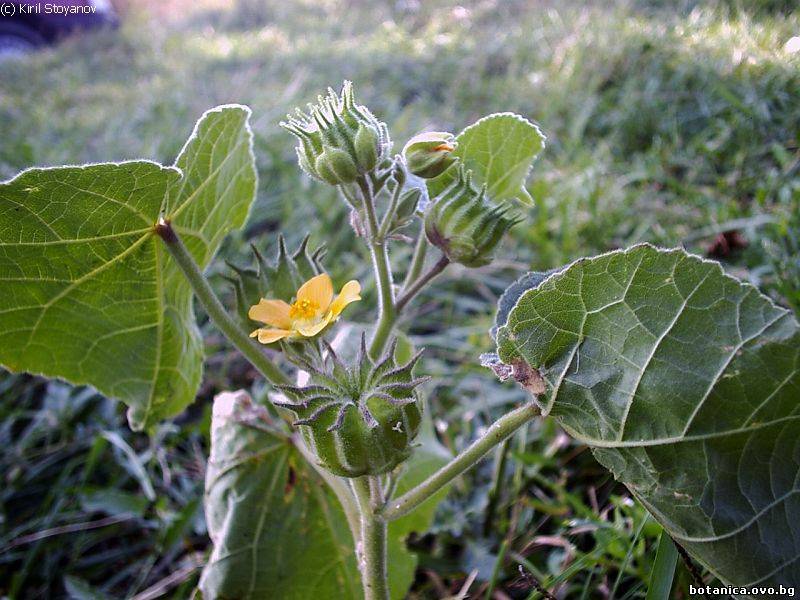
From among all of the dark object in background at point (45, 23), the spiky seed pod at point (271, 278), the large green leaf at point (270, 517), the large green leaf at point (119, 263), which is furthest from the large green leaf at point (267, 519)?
the dark object in background at point (45, 23)

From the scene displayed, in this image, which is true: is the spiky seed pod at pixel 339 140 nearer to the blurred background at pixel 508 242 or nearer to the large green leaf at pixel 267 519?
the large green leaf at pixel 267 519

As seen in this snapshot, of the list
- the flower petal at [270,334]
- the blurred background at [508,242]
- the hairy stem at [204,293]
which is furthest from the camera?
the blurred background at [508,242]

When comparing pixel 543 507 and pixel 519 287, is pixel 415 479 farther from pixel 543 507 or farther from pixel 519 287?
pixel 519 287

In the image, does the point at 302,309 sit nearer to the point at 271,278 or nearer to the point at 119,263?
the point at 271,278

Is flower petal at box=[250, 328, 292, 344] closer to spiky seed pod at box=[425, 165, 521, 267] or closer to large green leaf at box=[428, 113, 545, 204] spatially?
spiky seed pod at box=[425, 165, 521, 267]

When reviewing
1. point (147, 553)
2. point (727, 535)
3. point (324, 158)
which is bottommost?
point (147, 553)

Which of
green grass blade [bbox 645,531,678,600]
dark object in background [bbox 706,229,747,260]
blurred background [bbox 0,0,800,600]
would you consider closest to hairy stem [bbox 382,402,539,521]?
blurred background [bbox 0,0,800,600]

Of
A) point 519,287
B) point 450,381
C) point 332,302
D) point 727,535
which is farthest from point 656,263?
point 450,381
